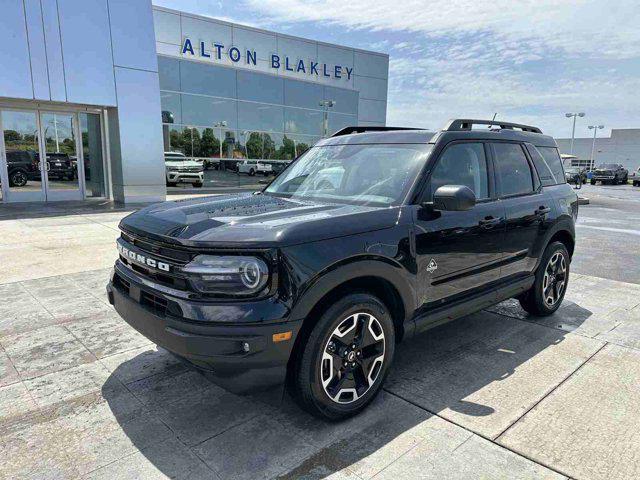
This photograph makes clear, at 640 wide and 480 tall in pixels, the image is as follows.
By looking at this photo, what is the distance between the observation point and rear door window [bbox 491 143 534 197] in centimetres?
412

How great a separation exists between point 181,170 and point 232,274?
19369mm

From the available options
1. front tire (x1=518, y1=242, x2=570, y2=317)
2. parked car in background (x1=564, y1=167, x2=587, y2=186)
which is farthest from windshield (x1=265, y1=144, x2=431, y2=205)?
parked car in background (x1=564, y1=167, x2=587, y2=186)

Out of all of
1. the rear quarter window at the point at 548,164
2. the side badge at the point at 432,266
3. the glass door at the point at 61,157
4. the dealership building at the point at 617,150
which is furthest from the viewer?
the dealership building at the point at 617,150

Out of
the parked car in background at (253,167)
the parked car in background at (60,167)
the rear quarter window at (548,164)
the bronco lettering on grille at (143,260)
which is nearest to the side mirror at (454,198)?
the bronco lettering on grille at (143,260)

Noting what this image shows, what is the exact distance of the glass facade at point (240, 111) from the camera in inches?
804

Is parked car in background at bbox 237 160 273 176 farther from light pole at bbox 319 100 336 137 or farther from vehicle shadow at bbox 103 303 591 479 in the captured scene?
vehicle shadow at bbox 103 303 591 479

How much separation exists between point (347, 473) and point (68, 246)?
7219mm

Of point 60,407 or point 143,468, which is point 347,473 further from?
point 60,407

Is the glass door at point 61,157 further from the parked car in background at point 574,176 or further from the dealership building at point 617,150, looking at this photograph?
the dealership building at point 617,150

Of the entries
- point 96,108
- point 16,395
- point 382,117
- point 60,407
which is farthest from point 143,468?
point 382,117

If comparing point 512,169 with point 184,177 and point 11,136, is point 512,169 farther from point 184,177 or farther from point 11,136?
point 184,177

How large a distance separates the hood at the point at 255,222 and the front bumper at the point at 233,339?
1.14 ft

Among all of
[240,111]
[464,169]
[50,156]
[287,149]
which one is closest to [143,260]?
[464,169]

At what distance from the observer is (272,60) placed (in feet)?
75.8
